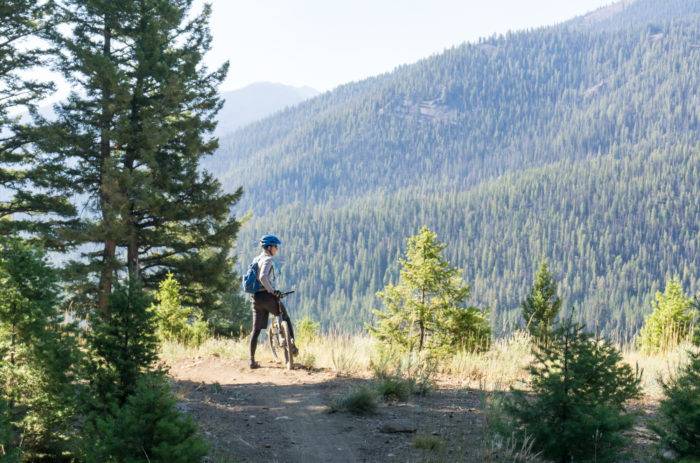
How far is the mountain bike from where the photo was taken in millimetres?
9867

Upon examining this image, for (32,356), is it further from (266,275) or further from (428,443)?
(266,275)

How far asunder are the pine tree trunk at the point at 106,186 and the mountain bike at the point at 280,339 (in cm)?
706

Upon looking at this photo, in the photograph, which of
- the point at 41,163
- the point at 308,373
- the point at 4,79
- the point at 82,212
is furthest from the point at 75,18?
the point at 308,373

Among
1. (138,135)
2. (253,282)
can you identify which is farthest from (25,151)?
(253,282)

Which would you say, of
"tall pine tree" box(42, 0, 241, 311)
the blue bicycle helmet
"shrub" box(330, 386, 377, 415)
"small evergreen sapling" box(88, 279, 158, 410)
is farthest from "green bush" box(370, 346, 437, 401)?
"tall pine tree" box(42, 0, 241, 311)

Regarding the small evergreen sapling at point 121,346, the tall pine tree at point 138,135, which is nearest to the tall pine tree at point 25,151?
the tall pine tree at point 138,135

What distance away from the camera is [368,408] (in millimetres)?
7137

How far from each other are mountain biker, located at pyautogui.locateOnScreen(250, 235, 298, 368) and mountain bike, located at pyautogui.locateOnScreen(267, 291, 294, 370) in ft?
0.26

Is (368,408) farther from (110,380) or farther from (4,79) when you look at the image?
(4,79)

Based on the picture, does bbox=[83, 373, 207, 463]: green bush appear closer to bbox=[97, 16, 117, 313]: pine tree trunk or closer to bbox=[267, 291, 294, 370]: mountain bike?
bbox=[267, 291, 294, 370]: mountain bike

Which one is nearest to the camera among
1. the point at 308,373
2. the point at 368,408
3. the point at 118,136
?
the point at 368,408

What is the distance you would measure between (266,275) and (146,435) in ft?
18.1

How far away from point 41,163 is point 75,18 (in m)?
4.12

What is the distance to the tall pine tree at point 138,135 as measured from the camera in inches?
658
